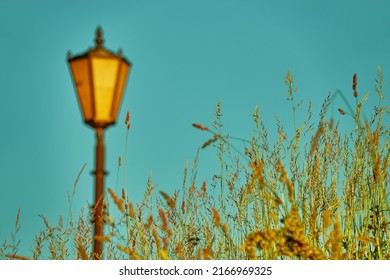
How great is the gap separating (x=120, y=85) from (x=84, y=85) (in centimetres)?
16

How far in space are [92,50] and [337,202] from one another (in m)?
1.43

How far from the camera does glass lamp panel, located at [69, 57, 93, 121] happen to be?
2699 millimetres

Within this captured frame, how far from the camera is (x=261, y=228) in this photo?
3186 mm

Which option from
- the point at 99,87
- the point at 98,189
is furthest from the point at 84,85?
the point at 98,189

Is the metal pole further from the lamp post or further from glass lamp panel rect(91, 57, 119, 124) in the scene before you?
glass lamp panel rect(91, 57, 119, 124)

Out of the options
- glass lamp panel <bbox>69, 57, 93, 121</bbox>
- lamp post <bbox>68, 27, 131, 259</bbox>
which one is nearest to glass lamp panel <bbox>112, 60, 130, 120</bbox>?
lamp post <bbox>68, 27, 131, 259</bbox>

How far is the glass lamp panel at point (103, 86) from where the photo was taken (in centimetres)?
269

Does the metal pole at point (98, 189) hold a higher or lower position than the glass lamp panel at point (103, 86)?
lower

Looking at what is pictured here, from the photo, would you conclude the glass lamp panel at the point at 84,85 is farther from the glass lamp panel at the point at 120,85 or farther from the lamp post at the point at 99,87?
the glass lamp panel at the point at 120,85

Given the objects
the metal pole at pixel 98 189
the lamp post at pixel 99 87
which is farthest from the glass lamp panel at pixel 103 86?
the metal pole at pixel 98 189

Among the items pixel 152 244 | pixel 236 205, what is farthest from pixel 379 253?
pixel 152 244

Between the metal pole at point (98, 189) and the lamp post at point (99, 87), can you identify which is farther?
the lamp post at point (99, 87)

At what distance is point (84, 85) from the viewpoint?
2711 millimetres

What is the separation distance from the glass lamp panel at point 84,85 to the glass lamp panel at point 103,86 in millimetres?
29
